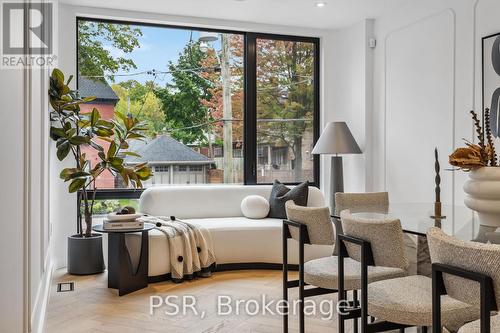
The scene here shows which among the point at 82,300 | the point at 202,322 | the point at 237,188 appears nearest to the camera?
the point at 202,322

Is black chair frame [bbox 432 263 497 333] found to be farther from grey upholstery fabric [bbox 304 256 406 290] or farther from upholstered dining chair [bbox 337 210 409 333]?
grey upholstery fabric [bbox 304 256 406 290]

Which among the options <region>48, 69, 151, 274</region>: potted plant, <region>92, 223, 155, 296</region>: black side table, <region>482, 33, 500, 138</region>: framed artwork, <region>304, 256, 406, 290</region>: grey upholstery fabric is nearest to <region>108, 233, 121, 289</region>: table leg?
<region>92, 223, 155, 296</region>: black side table

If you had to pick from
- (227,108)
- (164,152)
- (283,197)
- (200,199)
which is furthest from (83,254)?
(227,108)

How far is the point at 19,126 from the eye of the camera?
2.22m

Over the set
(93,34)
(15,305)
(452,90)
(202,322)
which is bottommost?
(202,322)

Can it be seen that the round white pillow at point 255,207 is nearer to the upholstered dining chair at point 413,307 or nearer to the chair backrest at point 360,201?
the chair backrest at point 360,201

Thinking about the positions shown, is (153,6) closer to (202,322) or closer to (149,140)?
(149,140)

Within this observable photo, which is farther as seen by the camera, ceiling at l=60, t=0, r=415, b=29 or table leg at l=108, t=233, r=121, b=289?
ceiling at l=60, t=0, r=415, b=29

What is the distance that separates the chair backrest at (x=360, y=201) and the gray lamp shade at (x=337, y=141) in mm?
1862

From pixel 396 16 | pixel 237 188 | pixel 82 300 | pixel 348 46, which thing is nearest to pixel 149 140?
pixel 237 188

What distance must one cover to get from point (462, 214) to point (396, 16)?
2.95 meters

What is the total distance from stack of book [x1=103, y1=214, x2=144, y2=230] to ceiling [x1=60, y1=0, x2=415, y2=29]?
218 centimetres

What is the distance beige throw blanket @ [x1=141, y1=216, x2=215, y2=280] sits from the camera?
4.32 m

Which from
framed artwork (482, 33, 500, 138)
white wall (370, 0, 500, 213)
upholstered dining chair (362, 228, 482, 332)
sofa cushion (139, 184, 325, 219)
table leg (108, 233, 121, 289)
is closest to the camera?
upholstered dining chair (362, 228, 482, 332)
